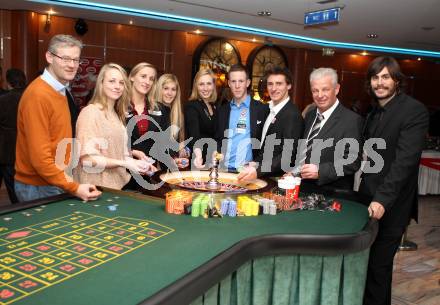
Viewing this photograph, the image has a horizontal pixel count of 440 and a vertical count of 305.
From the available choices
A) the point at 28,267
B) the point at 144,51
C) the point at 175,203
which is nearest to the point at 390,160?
the point at 175,203

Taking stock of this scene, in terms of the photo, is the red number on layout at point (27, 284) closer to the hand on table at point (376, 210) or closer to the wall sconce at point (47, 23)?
the hand on table at point (376, 210)

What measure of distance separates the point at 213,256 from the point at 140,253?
267mm

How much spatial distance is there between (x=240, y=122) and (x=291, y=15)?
166 inches

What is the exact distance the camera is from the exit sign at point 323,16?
6.14m

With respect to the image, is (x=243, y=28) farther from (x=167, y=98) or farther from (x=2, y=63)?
(x=167, y=98)

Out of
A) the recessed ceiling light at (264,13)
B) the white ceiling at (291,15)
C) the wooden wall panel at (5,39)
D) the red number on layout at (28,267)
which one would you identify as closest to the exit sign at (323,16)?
the white ceiling at (291,15)

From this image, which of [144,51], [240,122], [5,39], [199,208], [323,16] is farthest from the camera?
[144,51]

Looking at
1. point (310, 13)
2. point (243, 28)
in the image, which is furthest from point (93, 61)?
point (310, 13)

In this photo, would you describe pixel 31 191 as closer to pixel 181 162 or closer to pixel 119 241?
pixel 119 241

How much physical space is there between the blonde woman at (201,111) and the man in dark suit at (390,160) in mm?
1543

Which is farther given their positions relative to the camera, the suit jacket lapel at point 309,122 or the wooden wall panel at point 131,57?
the wooden wall panel at point 131,57

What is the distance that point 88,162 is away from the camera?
2361 mm

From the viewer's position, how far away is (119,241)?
1.60 meters

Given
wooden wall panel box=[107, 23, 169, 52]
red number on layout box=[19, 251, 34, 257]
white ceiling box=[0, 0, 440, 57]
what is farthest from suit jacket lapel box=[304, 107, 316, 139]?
wooden wall panel box=[107, 23, 169, 52]
